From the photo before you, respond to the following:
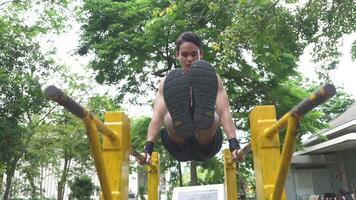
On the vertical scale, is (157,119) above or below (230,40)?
below

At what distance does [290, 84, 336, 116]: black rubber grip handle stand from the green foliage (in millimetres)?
14862

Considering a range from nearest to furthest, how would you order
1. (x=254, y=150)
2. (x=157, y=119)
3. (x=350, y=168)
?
(x=254, y=150) → (x=157, y=119) → (x=350, y=168)

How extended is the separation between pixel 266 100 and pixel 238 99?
77 centimetres

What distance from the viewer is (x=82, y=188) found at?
1547 cm

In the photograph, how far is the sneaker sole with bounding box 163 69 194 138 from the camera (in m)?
2.70

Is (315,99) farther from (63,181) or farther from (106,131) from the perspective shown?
(63,181)

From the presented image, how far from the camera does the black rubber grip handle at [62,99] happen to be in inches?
52.2

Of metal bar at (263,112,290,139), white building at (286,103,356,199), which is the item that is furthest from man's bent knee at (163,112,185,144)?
white building at (286,103,356,199)

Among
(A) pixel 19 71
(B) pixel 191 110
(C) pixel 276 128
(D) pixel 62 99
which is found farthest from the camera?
(A) pixel 19 71

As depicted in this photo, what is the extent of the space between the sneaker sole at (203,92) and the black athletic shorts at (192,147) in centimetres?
28

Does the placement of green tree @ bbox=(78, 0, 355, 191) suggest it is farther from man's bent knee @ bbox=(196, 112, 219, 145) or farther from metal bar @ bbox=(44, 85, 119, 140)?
metal bar @ bbox=(44, 85, 119, 140)

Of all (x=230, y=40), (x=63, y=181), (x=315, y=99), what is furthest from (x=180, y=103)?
(x=63, y=181)

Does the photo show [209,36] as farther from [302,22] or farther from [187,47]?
[187,47]

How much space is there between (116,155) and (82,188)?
1384 centimetres
